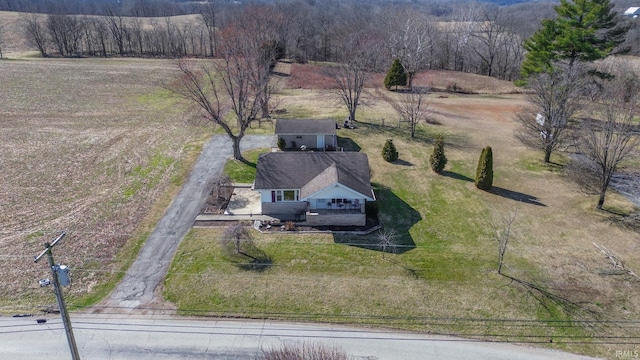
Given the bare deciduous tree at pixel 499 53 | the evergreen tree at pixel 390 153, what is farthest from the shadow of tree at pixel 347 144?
the bare deciduous tree at pixel 499 53

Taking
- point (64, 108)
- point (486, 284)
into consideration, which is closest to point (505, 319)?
point (486, 284)

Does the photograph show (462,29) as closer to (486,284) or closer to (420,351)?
(486,284)

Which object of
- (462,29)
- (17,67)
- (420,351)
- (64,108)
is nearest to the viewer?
(420,351)

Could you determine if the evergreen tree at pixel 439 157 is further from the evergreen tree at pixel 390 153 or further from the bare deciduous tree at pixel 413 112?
the bare deciduous tree at pixel 413 112

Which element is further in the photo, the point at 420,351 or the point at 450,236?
the point at 450,236

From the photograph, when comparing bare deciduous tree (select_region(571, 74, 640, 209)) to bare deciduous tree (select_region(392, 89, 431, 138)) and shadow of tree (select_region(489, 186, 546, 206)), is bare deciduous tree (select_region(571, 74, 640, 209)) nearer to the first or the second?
shadow of tree (select_region(489, 186, 546, 206))

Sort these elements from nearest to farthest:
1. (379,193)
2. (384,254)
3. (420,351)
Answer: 1. (420,351)
2. (384,254)
3. (379,193)

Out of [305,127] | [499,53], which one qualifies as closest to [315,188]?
[305,127]

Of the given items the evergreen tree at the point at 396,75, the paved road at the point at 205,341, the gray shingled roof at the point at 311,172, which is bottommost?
the paved road at the point at 205,341
